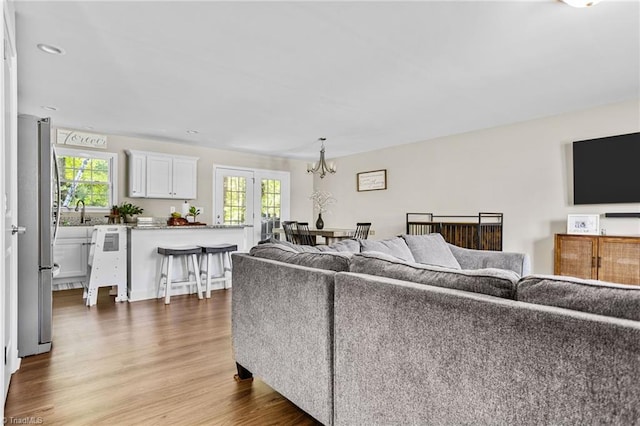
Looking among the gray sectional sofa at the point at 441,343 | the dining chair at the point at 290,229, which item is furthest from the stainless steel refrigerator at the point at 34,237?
the dining chair at the point at 290,229

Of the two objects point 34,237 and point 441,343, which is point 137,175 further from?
point 441,343

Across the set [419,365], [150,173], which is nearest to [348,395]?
[419,365]

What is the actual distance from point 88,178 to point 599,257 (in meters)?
6.77

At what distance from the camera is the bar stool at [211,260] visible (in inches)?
177

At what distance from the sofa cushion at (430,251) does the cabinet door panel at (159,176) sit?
14.7 ft

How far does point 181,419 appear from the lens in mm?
1810

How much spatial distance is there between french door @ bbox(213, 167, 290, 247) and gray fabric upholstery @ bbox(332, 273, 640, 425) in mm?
5623

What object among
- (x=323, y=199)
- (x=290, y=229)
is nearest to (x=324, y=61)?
(x=290, y=229)

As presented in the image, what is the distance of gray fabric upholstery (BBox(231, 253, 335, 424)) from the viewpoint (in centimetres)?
159

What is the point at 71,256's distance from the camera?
508 centimetres

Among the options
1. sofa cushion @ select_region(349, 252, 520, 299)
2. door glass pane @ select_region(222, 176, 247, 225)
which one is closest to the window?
door glass pane @ select_region(222, 176, 247, 225)

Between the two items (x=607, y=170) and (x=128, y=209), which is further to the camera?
(x=128, y=209)

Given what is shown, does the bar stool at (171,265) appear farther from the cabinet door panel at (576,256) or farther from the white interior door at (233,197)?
the cabinet door panel at (576,256)

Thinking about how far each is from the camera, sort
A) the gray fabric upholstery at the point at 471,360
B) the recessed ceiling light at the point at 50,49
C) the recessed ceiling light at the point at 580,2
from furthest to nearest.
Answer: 1. the recessed ceiling light at the point at 50,49
2. the recessed ceiling light at the point at 580,2
3. the gray fabric upholstery at the point at 471,360
